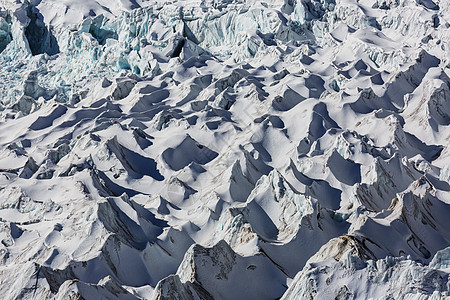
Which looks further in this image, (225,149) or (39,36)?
(39,36)

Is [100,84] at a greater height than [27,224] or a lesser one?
lesser

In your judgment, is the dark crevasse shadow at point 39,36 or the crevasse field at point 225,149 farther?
the dark crevasse shadow at point 39,36

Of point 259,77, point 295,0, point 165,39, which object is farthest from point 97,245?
point 295,0

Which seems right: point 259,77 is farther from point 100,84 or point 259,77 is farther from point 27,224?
point 27,224

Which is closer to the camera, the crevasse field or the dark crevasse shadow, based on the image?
the crevasse field

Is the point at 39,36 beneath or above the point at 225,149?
beneath

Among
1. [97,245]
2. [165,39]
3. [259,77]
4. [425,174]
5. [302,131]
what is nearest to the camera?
[97,245]

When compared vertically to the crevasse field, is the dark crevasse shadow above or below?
below

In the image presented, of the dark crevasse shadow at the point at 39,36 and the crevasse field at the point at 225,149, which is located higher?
the crevasse field at the point at 225,149
